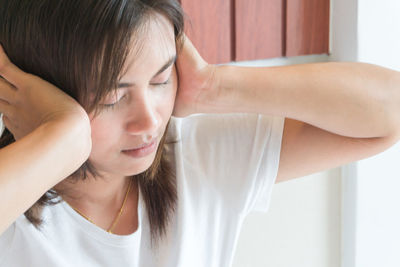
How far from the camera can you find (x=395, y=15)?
1.75 metres

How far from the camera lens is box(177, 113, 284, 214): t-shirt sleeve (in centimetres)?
112

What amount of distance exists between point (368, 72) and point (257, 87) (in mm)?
236

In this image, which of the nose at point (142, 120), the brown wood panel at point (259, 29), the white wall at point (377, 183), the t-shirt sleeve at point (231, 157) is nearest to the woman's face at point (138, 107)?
the nose at point (142, 120)

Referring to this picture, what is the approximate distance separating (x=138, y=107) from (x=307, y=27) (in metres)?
0.96

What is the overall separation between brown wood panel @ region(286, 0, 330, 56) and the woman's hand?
37.5 inches

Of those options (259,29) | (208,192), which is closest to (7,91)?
(208,192)

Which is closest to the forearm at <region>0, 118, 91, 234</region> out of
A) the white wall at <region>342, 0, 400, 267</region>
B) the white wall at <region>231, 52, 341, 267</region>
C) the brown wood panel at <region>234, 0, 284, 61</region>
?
the brown wood panel at <region>234, 0, 284, 61</region>

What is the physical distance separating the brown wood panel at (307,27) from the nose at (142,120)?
839mm

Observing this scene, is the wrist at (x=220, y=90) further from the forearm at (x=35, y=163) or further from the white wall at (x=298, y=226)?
the white wall at (x=298, y=226)

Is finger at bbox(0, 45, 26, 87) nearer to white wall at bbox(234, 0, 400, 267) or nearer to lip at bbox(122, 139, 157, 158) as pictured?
lip at bbox(122, 139, 157, 158)

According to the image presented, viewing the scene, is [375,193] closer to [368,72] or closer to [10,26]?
[368,72]

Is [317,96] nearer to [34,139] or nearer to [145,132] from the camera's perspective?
[145,132]

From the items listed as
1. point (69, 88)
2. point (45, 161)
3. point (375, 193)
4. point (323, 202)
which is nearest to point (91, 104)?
point (69, 88)

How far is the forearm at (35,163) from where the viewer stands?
68cm
